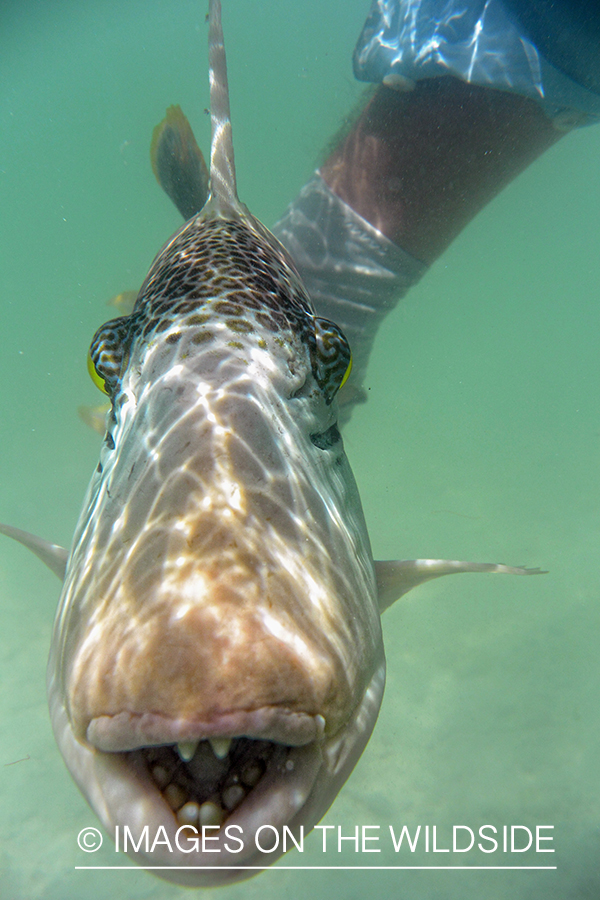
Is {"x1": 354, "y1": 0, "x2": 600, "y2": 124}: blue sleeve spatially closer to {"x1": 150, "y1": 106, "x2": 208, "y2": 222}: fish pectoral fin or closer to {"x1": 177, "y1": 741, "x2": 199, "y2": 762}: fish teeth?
{"x1": 150, "y1": 106, "x2": 208, "y2": 222}: fish pectoral fin

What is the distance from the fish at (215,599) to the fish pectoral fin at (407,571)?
12.3 inches

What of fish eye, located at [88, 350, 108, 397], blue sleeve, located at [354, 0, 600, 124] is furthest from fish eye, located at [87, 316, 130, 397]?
blue sleeve, located at [354, 0, 600, 124]

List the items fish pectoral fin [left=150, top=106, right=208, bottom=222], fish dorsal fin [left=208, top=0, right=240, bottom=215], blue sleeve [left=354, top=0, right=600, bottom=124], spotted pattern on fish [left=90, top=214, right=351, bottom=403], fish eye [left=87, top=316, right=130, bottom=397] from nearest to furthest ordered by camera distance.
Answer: spotted pattern on fish [left=90, top=214, right=351, bottom=403]
fish eye [left=87, top=316, right=130, bottom=397]
fish dorsal fin [left=208, top=0, right=240, bottom=215]
fish pectoral fin [left=150, top=106, right=208, bottom=222]
blue sleeve [left=354, top=0, right=600, bottom=124]

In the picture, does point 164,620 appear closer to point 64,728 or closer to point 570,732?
point 64,728

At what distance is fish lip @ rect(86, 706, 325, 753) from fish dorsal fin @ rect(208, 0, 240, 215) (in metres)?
2.59

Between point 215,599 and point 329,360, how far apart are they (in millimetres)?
1127

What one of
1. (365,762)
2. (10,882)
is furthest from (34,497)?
(365,762)

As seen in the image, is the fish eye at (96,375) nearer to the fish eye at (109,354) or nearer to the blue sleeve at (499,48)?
the fish eye at (109,354)

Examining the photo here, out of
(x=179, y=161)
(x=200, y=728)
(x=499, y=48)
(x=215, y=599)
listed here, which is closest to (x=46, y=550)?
(x=215, y=599)

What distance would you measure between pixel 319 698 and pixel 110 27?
2934cm

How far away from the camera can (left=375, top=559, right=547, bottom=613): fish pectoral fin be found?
1.98m

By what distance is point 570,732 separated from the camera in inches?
209

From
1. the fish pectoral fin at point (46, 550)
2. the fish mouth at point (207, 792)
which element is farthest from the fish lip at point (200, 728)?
the fish pectoral fin at point (46, 550)

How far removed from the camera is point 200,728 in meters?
0.82
